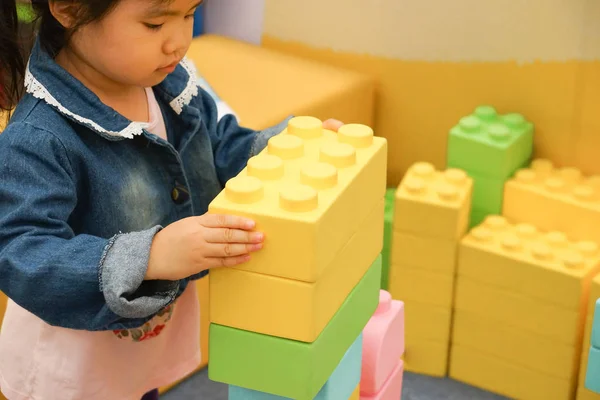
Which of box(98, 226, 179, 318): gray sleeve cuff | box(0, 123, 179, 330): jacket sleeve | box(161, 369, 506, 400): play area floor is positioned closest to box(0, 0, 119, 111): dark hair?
box(0, 123, 179, 330): jacket sleeve

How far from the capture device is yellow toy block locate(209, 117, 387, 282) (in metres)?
0.81

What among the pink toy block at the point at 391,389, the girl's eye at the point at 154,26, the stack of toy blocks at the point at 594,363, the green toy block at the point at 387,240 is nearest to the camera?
the girl's eye at the point at 154,26

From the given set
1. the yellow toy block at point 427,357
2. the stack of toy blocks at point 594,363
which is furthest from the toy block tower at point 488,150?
the stack of toy blocks at point 594,363

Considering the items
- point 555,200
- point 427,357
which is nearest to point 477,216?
point 555,200

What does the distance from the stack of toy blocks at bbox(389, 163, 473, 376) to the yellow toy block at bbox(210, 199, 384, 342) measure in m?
0.80

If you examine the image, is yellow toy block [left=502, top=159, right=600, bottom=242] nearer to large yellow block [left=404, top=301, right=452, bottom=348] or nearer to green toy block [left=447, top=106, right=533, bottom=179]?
green toy block [left=447, top=106, right=533, bottom=179]

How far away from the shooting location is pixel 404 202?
1.69 m

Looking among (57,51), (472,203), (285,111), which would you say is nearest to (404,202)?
(472,203)

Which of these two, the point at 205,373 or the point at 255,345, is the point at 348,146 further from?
the point at 205,373

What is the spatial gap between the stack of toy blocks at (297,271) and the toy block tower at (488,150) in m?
0.78

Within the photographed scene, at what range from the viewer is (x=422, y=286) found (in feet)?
5.69

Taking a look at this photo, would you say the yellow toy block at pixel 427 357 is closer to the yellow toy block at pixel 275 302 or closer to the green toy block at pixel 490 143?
the green toy block at pixel 490 143

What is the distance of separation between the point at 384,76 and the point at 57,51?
3.42 feet

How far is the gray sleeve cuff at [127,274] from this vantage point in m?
0.84
